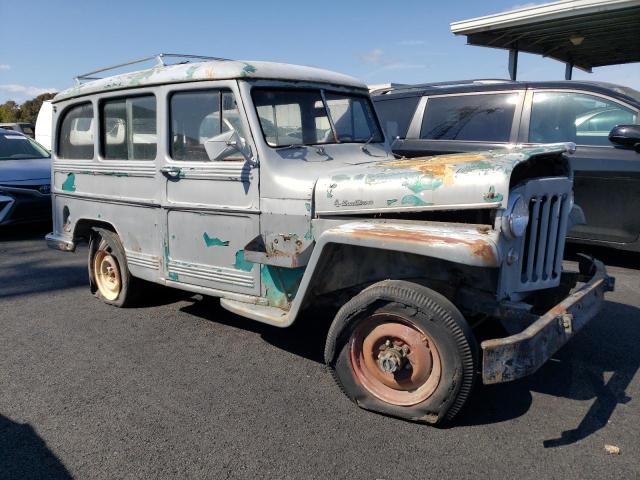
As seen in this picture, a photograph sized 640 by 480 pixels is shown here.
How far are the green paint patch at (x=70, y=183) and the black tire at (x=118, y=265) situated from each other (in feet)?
1.55

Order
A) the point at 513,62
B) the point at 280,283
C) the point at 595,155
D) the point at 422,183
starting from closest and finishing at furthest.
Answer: the point at 422,183 < the point at 280,283 < the point at 595,155 < the point at 513,62

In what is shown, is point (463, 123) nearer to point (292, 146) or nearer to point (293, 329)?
point (292, 146)

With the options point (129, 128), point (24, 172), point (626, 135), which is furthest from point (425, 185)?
point (24, 172)

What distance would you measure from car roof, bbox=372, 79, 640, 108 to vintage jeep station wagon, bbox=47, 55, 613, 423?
2379 millimetres

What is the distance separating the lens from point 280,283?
12.1ft

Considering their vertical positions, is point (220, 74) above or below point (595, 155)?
above

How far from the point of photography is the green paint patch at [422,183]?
2.97 metres

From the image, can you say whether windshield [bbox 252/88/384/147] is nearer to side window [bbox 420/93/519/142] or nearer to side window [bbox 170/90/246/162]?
side window [bbox 170/90/246/162]

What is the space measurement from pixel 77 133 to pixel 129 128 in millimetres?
987

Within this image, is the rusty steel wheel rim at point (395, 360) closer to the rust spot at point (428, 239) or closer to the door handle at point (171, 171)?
the rust spot at point (428, 239)

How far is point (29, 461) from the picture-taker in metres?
2.72

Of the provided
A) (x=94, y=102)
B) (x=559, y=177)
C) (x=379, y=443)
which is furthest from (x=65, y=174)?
(x=559, y=177)

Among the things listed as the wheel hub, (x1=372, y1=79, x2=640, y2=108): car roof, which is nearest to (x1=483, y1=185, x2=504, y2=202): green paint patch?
the wheel hub

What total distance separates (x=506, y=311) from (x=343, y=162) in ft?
5.25
